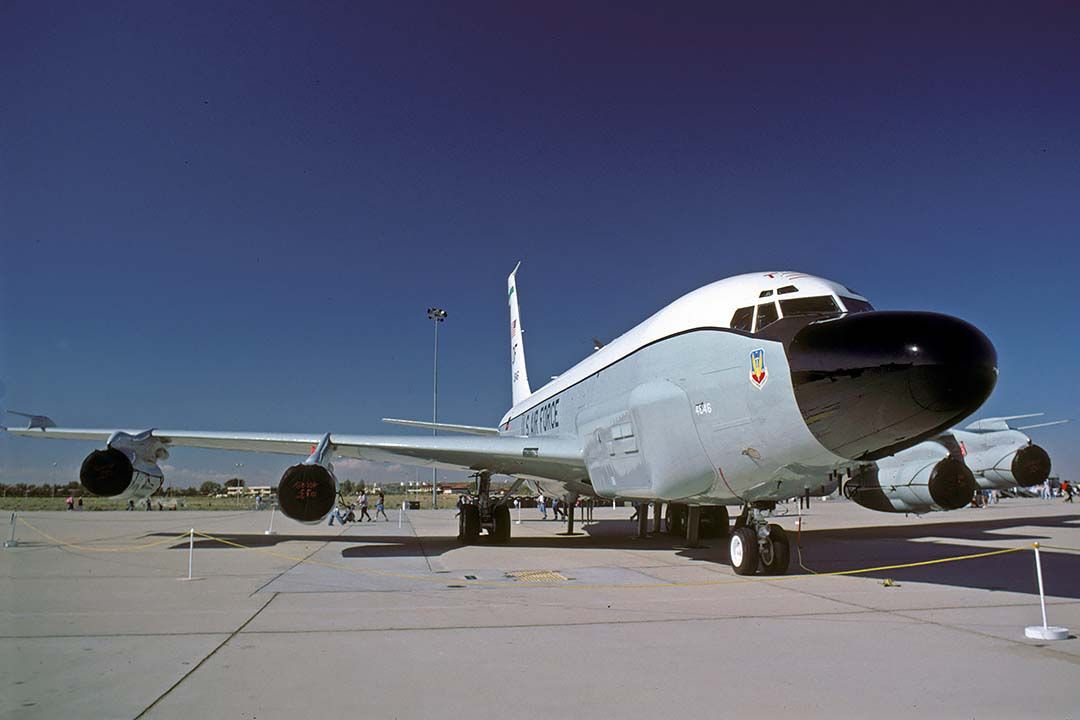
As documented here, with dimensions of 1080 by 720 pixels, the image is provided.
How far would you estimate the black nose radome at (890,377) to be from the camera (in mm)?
6289

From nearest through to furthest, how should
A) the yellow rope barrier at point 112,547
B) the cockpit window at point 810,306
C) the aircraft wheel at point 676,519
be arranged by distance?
the cockpit window at point 810,306, the yellow rope barrier at point 112,547, the aircraft wheel at point 676,519

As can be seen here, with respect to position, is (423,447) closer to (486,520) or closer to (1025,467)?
(486,520)

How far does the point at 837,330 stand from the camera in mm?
7078

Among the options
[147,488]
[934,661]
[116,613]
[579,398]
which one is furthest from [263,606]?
[147,488]

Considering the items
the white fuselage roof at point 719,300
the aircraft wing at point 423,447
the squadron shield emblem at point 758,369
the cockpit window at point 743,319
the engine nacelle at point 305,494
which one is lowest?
the engine nacelle at point 305,494

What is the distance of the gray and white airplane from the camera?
257 inches

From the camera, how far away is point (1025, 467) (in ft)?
57.8

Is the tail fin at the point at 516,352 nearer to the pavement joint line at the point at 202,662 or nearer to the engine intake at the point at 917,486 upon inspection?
the engine intake at the point at 917,486

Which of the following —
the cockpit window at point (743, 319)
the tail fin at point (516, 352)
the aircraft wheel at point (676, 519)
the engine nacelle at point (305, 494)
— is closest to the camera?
the cockpit window at point (743, 319)

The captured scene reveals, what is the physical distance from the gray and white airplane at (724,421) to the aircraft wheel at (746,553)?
26mm

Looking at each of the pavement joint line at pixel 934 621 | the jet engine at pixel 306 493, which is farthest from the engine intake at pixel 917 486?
the jet engine at pixel 306 493

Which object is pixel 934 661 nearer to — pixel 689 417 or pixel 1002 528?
pixel 689 417

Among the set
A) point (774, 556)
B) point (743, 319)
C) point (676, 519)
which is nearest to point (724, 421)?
point (743, 319)

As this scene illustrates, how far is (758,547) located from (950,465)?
555 centimetres
